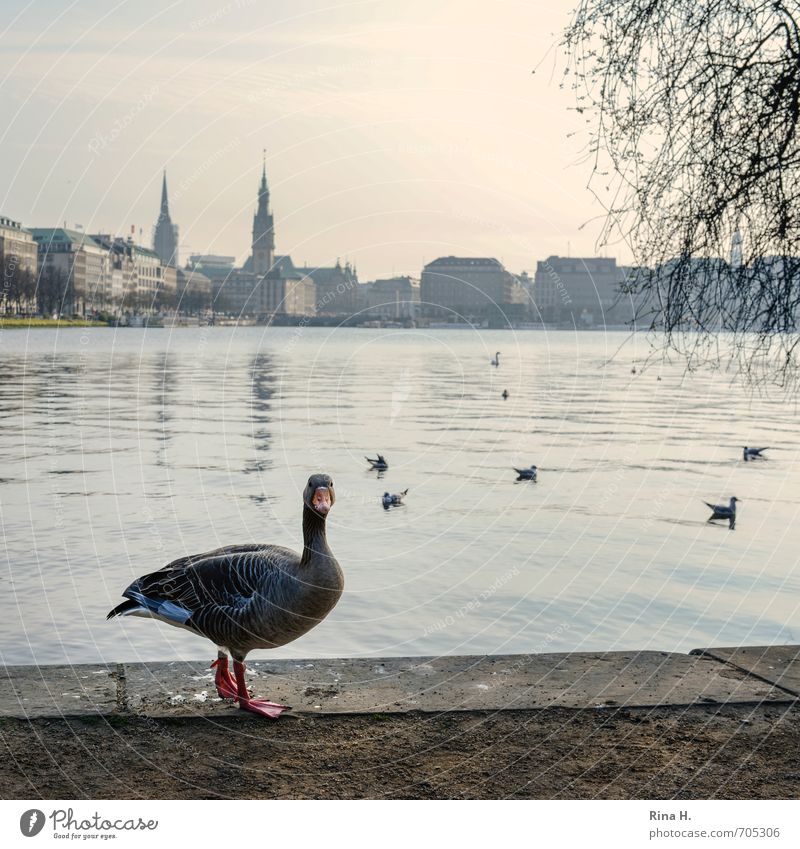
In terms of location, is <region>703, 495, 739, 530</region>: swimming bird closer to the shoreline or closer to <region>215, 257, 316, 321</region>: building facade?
the shoreline

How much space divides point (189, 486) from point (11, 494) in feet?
8.99

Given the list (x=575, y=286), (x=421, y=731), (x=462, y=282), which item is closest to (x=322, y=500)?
(x=421, y=731)

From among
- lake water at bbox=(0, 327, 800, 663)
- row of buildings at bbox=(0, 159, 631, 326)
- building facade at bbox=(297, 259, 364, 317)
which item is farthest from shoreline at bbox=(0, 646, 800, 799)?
building facade at bbox=(297, 259, 364, 317)

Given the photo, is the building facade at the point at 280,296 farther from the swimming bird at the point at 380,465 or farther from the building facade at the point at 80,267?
the swimming bird at the point at 380,465

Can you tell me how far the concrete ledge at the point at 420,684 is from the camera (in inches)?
220

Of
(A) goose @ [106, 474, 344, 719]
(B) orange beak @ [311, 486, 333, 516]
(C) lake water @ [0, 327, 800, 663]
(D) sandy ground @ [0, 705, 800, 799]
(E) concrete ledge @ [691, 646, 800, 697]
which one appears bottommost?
(C) lake water @ [0, 327, 800, 663]

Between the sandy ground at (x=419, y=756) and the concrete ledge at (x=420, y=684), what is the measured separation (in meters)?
0.16

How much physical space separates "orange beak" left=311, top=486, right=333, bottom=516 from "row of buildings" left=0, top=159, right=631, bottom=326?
6.31 m

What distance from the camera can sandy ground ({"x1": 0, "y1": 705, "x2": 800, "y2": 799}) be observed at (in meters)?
4.57

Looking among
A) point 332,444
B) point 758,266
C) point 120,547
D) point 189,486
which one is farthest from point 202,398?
point 758,266

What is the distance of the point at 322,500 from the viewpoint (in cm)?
545

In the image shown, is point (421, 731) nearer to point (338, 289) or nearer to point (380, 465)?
point (380, 465)

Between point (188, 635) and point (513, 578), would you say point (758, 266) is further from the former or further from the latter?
point (513, 578)

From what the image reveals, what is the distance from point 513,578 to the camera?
1228cm
